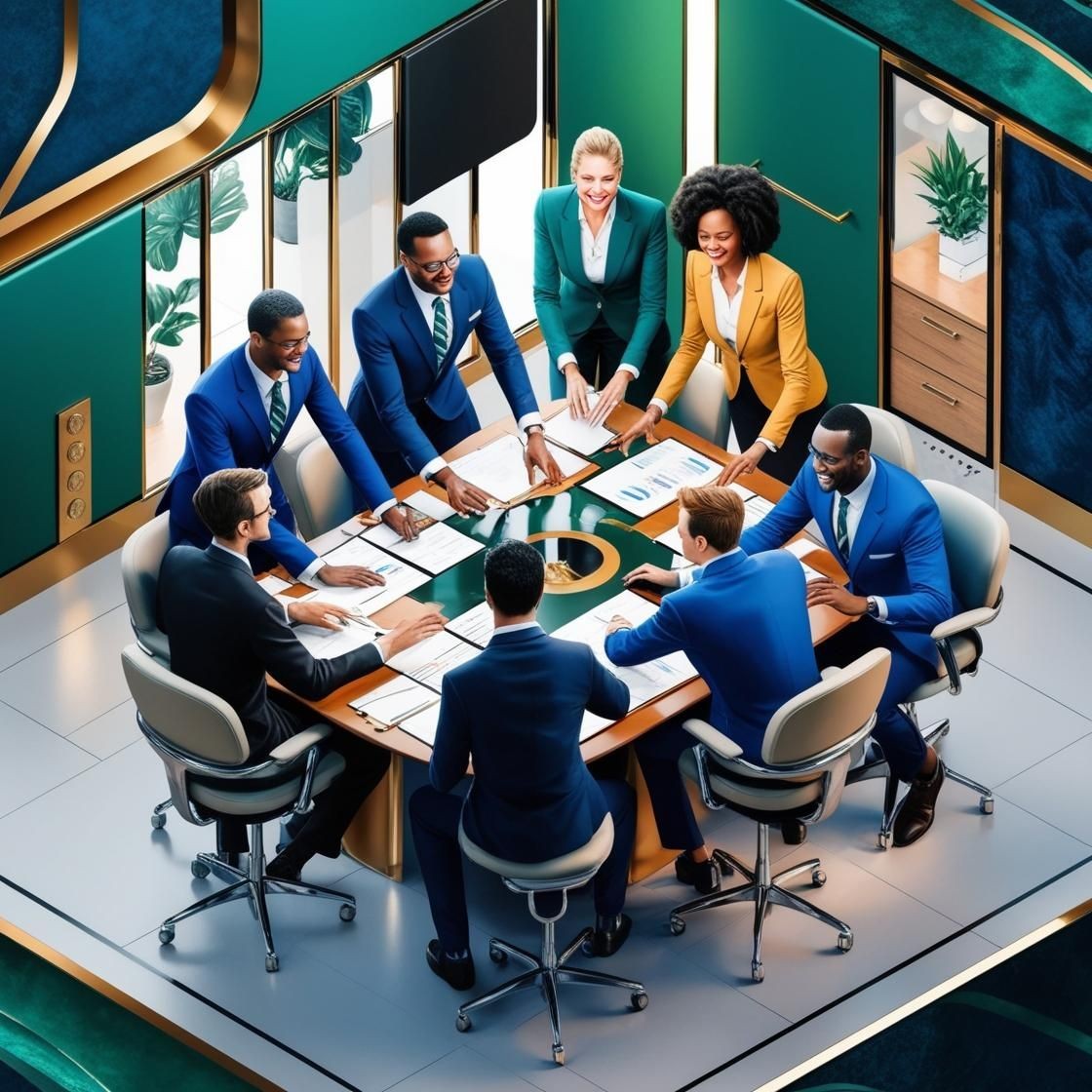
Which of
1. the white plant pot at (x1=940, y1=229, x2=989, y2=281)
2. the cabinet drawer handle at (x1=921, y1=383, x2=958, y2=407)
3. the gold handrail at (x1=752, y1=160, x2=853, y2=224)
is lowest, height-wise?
the cabinet drawer handle at (x1=921, y1=383, x2=958, y2=407)

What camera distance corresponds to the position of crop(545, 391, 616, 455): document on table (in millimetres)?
8062

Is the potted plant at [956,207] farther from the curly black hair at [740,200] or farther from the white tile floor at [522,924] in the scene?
the white tile floor at [522,924]

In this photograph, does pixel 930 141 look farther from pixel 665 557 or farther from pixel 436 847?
pixel 436 847

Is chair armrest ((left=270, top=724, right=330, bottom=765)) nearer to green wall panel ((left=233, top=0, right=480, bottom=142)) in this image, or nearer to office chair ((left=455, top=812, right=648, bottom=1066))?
office chair ((left=455, top=812, right=648, bottom=1066))

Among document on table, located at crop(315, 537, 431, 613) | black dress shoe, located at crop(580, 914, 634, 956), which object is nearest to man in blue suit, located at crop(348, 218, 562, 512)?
document on table, located at crop(315, 537, 431, 613)

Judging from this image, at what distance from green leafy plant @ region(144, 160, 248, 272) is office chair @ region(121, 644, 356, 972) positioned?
2160 mm

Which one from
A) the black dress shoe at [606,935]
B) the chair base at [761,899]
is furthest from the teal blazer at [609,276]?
the black dress shoe at [606,935]

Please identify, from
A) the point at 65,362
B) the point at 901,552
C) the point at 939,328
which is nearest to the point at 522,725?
the point at 901,552

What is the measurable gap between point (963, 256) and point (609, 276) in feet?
4.18

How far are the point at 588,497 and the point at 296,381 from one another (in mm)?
960

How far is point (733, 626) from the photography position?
22.1 feet

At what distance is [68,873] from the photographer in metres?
7.56

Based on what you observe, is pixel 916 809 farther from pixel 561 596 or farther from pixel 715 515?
pixel 715 515

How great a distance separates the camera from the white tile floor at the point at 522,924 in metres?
6.92
